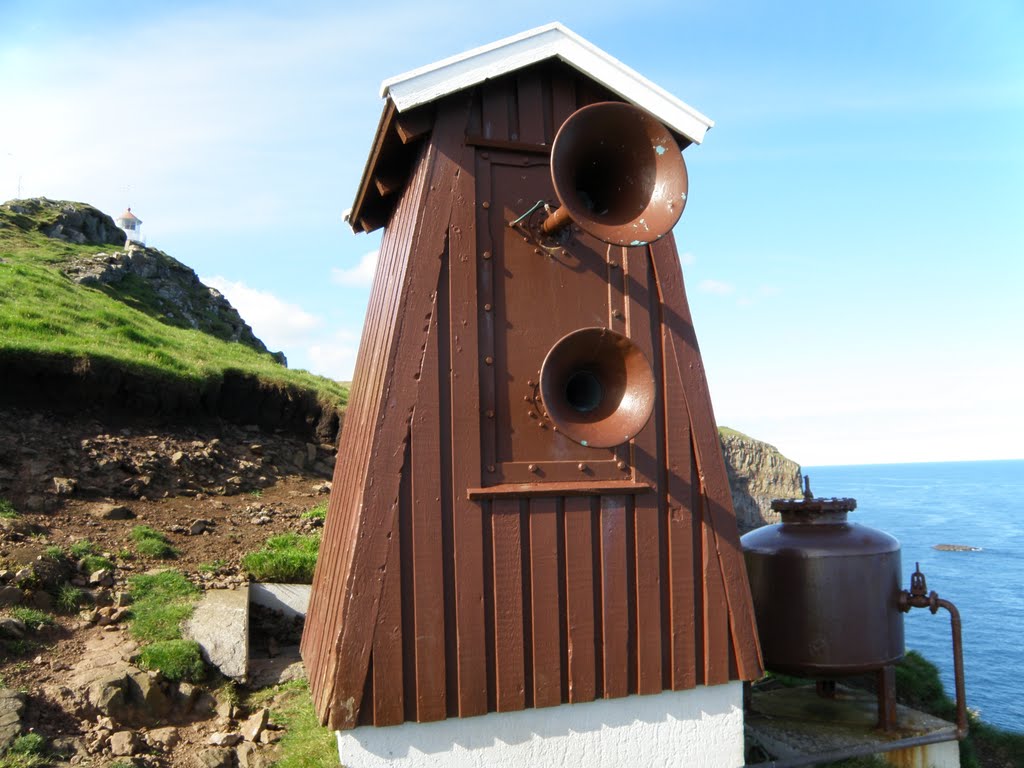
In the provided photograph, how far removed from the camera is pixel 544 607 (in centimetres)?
527

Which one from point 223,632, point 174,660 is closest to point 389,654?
point 174,660

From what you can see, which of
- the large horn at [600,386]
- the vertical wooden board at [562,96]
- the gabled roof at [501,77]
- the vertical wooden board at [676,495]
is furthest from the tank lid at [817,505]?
the vertical wooden board at [562,96]

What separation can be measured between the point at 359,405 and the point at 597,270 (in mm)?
2284

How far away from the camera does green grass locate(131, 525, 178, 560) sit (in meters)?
9.41

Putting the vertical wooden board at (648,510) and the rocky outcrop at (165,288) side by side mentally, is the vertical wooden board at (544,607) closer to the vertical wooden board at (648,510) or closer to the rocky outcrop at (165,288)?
the vertical wooden board at (648,510)

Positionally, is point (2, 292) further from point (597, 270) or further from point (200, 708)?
point (597, 270)

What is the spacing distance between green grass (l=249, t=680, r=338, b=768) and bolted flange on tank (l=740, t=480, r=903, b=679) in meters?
3.98

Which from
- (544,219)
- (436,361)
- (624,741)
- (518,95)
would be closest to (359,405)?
(436,361)

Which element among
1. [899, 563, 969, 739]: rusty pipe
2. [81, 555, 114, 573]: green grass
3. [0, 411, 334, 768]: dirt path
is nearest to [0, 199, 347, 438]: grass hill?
[0, 411, 334, 768]: dirt path

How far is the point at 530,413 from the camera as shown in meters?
5.38

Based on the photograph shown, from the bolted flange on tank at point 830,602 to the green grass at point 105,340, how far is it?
12.1m

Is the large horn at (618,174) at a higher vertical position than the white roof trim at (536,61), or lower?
Result: lower

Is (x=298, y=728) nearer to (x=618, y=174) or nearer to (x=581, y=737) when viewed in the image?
(x=581, y=737)

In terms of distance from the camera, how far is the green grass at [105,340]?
14.0m
